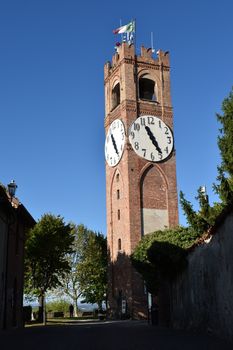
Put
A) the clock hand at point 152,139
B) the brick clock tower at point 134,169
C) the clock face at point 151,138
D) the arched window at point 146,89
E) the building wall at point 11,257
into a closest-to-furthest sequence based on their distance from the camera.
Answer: the building wall at point 11,257 → the brick clock tower at point 134,169 → the clock face at point 151,138 → the clock hand at point 152,139 → the arched window at point 146,89

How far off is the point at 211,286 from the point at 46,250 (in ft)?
86.5

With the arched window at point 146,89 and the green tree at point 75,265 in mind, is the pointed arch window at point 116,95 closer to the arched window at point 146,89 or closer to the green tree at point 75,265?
the arched window at point 146,89

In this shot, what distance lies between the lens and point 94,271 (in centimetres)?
5588

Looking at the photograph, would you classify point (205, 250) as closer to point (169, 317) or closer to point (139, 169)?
point (169, 317)

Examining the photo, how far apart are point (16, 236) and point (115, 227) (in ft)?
65.6

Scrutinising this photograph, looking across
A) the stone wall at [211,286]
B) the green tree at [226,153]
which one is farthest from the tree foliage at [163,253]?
the green tree at [226,153]

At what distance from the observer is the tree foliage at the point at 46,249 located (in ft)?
131

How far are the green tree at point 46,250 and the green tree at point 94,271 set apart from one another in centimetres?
1437

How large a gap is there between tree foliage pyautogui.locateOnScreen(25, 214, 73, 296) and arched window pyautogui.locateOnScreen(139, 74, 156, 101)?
1718 cm

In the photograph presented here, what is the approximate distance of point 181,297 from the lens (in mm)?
20719

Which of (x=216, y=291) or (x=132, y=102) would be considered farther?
(x=132, y=102)

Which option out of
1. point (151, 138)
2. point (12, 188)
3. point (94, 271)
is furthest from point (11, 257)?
point (94, 271)

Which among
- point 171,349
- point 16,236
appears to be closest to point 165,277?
point 16,236

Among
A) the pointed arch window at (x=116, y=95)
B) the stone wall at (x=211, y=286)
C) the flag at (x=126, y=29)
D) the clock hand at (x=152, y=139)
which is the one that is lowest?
the stone wall at (x=211, y=286)
